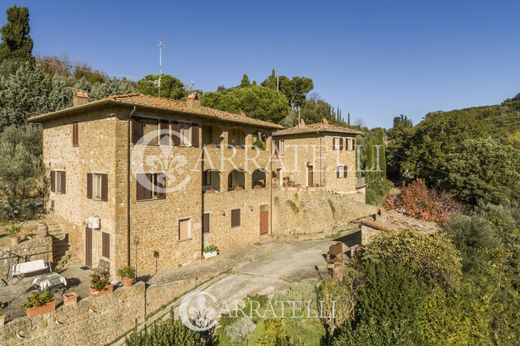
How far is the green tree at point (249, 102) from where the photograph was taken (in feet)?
118

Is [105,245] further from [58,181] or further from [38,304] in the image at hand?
[58,181]

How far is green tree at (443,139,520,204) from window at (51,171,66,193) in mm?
29466

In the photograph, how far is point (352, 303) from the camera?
36.8ft

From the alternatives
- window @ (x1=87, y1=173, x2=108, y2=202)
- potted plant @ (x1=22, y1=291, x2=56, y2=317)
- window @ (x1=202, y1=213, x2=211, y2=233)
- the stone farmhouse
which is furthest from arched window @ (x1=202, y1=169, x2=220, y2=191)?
potted plant @ (x1=22, y1=291, x2=56, y2=317)

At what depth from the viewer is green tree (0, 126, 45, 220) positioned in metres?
17.5

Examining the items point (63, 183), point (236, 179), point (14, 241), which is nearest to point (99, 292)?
point (14, 241)

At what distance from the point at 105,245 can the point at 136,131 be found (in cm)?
551

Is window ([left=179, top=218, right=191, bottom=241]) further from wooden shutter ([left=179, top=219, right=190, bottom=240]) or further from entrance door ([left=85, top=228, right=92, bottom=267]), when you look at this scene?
entrance door ([left=85, top=228, right=92, bottom=267])

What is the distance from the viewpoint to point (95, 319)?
34.7 feet

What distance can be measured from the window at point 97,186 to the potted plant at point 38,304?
17.5 feet

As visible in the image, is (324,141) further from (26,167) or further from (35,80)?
(35,80)

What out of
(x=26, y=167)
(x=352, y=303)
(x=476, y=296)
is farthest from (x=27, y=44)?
(x=476, y=296)

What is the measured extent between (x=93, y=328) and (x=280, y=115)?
108 feet

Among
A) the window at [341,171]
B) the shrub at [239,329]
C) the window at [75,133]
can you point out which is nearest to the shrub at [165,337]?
the shrub at [239,329]
